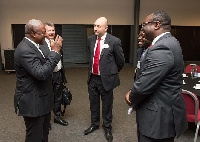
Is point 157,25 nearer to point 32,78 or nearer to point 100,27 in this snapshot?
point 32,78

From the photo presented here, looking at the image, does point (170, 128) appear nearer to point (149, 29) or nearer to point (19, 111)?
point (149, 29)

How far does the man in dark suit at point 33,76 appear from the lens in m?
1.86

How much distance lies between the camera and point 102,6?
8250 millimetres

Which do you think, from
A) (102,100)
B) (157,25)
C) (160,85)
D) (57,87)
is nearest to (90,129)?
(102,100)

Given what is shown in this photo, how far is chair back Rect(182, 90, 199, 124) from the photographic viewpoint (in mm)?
2473

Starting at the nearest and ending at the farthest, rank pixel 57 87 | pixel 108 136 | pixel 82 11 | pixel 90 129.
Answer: pixel 108 136 < pixel 90 129 < pixel 57 87 < pixel 82 11

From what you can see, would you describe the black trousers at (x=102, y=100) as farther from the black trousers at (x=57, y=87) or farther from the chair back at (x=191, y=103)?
the chair back at (x=191, y=103)

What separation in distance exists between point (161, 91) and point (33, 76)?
1.12 meters

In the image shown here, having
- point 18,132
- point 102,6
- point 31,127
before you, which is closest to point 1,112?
point 18,132

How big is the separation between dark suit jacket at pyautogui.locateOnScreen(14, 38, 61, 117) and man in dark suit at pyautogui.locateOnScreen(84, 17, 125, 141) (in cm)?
97

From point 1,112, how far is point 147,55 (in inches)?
133

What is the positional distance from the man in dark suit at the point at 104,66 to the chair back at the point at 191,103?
944 millimetres

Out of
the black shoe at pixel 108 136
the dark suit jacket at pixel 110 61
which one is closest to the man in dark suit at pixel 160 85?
the dark suit jacket at pixel 110 61

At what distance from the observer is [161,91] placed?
1.58 metres
